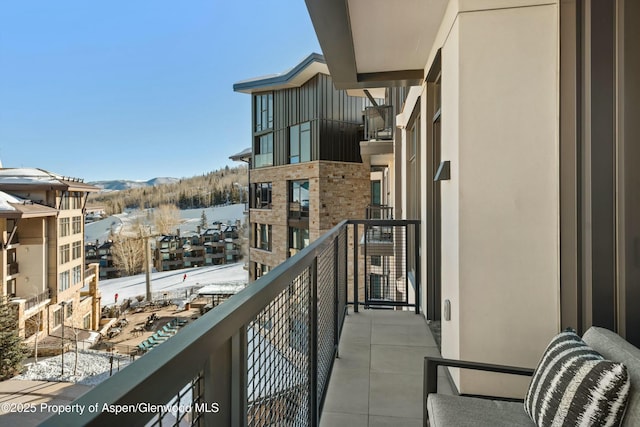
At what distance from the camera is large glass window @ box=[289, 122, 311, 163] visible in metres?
12.8

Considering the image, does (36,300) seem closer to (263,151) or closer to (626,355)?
(263,151)

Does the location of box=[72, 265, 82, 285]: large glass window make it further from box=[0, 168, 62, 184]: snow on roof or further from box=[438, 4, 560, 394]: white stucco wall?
box=[438, 4, 560, 394]: white stucco wall

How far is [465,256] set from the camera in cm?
203

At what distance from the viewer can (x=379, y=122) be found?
813cm

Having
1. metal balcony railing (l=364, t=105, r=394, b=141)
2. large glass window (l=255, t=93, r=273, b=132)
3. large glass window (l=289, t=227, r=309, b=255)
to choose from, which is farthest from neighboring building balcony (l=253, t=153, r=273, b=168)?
metal balcony railing (l=364, t=105, r=394, b=141)

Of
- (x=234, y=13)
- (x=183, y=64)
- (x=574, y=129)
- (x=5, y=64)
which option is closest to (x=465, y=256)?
(x=574, y=129)

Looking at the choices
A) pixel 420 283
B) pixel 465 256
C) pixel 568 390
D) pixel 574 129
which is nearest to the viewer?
pixel 568 390

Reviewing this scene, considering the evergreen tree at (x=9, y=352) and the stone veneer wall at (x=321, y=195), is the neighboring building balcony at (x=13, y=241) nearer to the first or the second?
the evergreen tree at (x=9, y=352)

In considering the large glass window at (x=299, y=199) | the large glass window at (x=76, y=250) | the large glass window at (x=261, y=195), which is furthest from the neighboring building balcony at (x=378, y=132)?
the large glass window at (x=76, y=250)

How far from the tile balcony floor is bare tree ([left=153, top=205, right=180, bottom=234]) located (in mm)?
21988

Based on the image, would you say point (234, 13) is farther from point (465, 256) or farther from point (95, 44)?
point (465, 256)

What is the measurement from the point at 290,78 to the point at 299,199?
190 inches

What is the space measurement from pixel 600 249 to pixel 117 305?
22289 mm

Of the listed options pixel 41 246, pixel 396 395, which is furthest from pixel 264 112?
pixel 396 395
